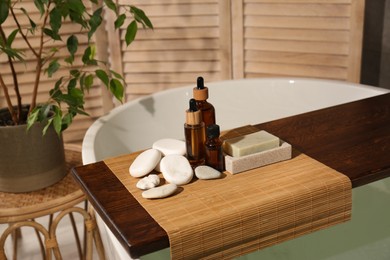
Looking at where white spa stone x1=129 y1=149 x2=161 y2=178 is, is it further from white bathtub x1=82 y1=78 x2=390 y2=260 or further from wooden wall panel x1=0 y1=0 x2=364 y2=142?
wooden wall panel x1=0 y1=0 x2=364 y2=142

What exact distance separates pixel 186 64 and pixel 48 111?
2.99ft

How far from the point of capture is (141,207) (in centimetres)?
95

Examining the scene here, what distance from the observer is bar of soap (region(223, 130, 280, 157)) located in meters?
1.06

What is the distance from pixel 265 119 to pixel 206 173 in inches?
38.1

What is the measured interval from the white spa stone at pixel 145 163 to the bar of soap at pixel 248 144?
0.14 m

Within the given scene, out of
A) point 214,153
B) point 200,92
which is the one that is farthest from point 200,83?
point 214,153

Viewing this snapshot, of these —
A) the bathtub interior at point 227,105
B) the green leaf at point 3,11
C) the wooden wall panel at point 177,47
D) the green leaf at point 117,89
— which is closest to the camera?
the green leaf at point 3,11

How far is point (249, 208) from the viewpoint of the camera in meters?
0.94

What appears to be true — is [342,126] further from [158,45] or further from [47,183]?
[158,45]

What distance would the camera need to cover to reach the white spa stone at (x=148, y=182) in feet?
3.30

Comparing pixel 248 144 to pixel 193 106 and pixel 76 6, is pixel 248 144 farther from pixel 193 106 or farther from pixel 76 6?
pixel 76 6

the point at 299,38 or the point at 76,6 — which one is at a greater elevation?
the point at 76,6

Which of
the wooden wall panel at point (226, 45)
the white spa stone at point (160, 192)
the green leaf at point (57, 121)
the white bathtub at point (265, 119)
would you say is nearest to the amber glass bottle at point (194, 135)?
the white spa stone at point (160, 192)

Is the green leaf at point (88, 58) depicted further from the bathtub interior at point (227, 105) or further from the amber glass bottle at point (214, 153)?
the amber glass bottle at point (214, 153)
